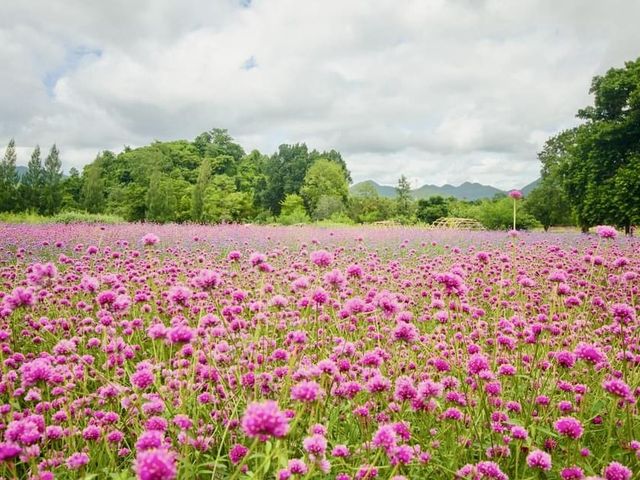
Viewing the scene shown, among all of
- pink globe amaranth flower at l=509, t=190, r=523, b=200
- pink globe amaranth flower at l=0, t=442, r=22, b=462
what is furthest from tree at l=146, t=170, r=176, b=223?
pink globe amaranth flower at l=0, t=442, r=22, b=462

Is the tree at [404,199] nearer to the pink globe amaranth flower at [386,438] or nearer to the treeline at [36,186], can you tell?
the treeline at [36,186]

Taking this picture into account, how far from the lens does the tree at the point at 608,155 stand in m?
22.6

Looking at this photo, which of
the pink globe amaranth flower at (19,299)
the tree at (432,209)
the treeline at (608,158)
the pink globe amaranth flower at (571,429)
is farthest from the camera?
the tree at (432,209)

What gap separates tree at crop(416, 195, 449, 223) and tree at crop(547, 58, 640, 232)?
24.8 metres

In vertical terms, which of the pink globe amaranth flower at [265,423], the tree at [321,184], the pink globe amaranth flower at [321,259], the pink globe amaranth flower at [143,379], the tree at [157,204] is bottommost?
the pink globe amaranth flower at [143,379]

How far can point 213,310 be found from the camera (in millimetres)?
4031

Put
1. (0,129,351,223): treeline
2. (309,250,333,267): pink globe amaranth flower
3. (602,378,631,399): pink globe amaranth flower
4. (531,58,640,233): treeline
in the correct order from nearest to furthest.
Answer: (602,378,631,399): pink globe amaranth flower → (309,250,333,267): pink globe amaranth flower → (531,58,640,233): treeline → (0,129,351,223): treeline

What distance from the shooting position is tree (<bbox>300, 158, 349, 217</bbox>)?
5644 cm

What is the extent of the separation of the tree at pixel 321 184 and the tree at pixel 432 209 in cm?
995

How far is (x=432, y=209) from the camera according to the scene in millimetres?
52156

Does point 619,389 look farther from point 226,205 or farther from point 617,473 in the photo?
point 226,205

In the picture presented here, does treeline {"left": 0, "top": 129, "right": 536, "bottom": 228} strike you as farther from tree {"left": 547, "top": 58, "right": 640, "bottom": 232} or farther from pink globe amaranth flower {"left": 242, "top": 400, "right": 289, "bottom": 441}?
pink globe amaranth flower {"left": 242, "top": 400, "right": 289, "bottom": 441}

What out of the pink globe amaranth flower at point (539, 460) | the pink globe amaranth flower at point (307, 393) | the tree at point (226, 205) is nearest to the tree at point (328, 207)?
the tree at point (226, 205)

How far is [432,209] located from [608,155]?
27930mm
